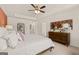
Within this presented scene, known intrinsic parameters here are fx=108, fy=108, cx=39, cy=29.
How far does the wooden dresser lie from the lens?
1711 mm

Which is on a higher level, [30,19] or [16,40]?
[30,19]

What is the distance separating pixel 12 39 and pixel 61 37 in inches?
30.7

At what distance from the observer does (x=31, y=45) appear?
1.67 m

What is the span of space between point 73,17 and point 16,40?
0.94 m

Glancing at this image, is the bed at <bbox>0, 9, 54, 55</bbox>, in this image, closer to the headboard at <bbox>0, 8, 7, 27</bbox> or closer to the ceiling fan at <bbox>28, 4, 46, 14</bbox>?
the headboard at <bbox>0, 8, 7, 27</bbox>

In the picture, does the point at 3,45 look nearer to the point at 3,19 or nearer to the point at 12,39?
the point at 12,39

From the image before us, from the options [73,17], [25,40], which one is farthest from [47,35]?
[73,17]

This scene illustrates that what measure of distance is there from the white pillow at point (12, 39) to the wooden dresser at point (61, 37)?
0.55m

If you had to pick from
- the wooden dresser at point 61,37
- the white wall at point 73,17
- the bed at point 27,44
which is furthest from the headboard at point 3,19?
the wooden dresser at point 61,37

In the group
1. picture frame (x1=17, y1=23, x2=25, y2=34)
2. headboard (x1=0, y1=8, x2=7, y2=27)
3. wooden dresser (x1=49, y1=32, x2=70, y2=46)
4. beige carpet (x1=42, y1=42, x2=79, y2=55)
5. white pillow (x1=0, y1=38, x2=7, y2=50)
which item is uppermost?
headboard (x1=0, y1=8, x2=7, y2=27)

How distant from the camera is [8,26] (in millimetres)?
1631

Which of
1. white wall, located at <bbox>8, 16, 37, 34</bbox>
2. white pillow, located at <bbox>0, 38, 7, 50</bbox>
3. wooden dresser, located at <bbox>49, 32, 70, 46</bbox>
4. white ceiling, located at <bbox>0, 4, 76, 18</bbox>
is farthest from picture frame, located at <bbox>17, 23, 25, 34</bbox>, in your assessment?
wooden dresser, located at <bbox>49, 32, 70, 46</bbox>

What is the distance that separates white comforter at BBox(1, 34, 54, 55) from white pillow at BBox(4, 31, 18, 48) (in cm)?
6
